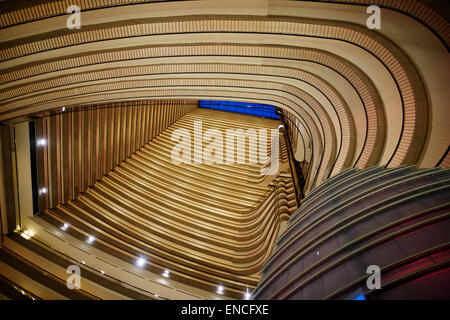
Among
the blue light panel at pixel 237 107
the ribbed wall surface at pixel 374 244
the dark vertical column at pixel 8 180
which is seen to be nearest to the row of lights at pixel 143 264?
the dark vertical column at pixel 8 180

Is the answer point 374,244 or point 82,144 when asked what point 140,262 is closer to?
point 82,144

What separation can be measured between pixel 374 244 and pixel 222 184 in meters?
9.54

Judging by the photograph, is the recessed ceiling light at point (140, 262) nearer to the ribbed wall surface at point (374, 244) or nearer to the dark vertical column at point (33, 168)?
the dark vertical column at point (33, 168)

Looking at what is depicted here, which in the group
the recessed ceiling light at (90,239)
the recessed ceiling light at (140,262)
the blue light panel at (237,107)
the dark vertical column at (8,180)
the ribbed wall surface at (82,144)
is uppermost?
the blue light panel at (237,107)

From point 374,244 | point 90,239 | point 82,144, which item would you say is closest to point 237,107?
point 82,144

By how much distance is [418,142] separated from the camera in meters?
4.35

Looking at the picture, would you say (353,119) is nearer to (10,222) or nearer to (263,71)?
(263,71)

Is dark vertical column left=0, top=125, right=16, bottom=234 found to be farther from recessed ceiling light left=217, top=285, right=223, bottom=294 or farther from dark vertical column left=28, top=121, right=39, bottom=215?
recessed ceiling light left=217, top=285, right=223, bottom=294

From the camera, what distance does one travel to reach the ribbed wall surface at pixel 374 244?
223cm

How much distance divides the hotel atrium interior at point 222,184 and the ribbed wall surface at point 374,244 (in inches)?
0.9

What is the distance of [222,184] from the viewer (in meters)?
12.0

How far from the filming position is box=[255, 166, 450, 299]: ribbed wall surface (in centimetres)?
223

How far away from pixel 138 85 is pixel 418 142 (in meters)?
7.62

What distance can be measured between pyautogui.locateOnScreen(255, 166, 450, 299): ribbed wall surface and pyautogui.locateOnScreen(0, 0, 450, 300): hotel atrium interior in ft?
0.07
